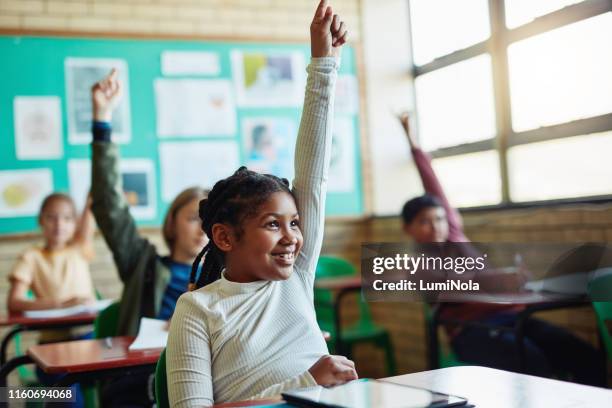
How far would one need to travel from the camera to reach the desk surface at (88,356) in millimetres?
1881

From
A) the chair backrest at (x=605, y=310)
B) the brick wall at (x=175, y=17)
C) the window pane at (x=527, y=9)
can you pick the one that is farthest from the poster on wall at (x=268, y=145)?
the chair backrest at (x=605, y=310)

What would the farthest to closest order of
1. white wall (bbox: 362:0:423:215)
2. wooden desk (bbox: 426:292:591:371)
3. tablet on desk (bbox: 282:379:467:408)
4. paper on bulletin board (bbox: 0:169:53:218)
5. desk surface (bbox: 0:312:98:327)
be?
white wall (bbox: 362:0:423:215) → paper on bulletin board (bbox: 0:169:53:218) → desk surface (bbox: 0:312:98:327) → wooden desk (bbox: 426:292:591:371) → tablet on desk (bbox: 282:379:467:408)

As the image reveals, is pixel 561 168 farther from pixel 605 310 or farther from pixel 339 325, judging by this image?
pixel 605 310

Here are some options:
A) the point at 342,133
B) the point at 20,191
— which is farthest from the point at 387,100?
the point at 20,191

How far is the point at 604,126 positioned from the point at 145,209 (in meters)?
2.54

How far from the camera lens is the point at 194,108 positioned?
15.2 ft

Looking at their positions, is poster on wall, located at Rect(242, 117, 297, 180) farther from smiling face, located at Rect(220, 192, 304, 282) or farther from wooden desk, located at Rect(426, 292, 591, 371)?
smiling face, located at Rect(220, 192, 304, 282)

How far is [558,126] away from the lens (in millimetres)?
3797

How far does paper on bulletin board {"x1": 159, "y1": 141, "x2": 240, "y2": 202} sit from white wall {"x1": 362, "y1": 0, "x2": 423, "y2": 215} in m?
0.99

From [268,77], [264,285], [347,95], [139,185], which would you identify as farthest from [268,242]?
[347,95]

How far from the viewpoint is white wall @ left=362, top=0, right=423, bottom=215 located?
507cm

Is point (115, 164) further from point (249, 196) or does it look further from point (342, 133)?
point (342, 133)

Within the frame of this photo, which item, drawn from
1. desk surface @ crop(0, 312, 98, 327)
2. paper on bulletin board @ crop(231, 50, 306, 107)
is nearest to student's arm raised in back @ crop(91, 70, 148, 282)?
desk surface @ crop(0, 312, 98, 327)

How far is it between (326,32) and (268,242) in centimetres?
44
